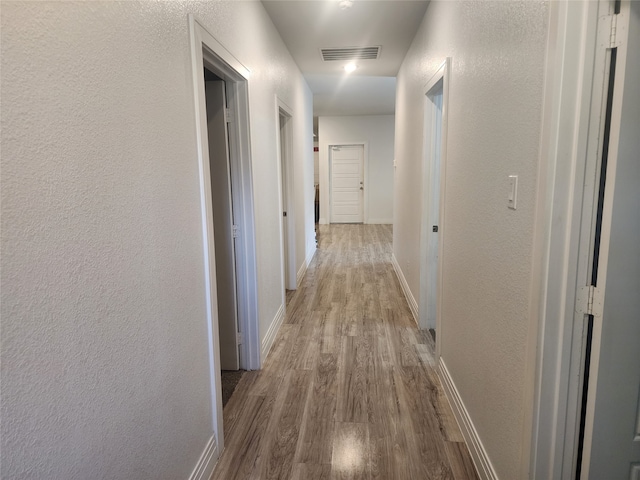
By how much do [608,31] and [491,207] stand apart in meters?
0.75

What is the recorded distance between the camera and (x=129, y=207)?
1182mm

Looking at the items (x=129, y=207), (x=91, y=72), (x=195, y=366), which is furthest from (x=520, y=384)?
(x=91, y=72)

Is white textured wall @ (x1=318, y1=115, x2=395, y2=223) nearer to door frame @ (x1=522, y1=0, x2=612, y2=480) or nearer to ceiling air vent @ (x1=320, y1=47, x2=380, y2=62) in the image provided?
ceiling air vent @ (x1=320, y1=47, x2=380, y2=62)

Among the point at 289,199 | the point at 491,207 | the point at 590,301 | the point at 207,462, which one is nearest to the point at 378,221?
the point at 289,199

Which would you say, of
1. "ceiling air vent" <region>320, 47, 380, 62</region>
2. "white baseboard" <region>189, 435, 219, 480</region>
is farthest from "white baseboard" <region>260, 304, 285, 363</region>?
"ceiling air vent" <region>320, 47, 380, 62</region>

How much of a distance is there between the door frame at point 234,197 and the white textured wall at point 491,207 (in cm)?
121

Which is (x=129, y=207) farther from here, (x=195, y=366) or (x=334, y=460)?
(x=334, y=460)

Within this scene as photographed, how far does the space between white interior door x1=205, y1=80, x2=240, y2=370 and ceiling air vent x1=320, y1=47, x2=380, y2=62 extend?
2.05 meters

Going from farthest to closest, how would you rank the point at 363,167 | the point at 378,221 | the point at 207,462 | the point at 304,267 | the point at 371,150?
the point at 378,221
the point at 363,167
the point at 371,150
the point at 304,267
the point at 207,462

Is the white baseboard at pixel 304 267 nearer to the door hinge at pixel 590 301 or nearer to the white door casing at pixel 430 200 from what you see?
the white door casing at pixel 430 200

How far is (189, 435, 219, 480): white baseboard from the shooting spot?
5.65 feet

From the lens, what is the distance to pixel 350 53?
427cm

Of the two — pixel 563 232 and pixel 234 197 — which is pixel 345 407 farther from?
pixel 563 232

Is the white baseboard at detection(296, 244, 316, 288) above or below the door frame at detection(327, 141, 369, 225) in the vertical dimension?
below
